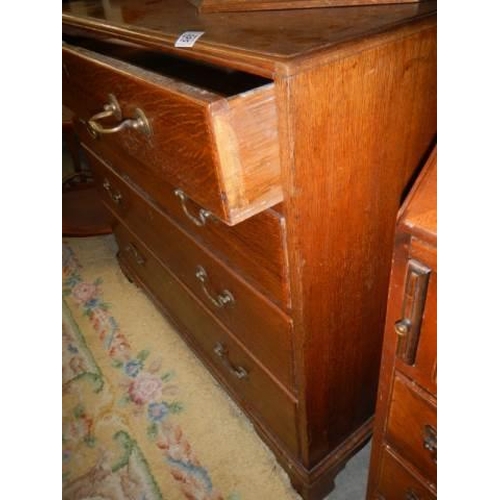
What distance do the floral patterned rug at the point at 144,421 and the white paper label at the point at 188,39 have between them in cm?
90

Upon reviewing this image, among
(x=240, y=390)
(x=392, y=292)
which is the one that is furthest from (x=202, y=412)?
(x=392, y=292)

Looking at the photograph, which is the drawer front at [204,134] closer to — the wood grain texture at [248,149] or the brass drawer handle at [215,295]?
the wood grain texture at [248,149]

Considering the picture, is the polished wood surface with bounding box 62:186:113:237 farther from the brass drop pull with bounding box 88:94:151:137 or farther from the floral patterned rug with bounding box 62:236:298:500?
the brass drop pull with bounding box 88:94:151:137

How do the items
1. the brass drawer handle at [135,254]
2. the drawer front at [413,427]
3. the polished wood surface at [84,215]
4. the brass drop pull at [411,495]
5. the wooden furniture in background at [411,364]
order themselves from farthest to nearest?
the polished wood surface at [84,215], the brass drawer handle at [135,254], the brass drop pull at [411,495], the drawer front at [413,427], the wooden furniture in background at [411,364]

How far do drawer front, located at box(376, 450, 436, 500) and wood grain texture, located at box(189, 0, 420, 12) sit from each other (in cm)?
62

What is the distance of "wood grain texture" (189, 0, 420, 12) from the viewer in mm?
586

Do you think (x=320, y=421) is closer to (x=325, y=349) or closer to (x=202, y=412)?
(x=325, y=349)

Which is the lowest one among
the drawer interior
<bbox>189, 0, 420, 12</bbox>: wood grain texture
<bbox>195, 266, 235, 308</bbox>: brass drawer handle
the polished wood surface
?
the polished wood surface

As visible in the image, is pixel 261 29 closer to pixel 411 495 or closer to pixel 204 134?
pixel 204 134

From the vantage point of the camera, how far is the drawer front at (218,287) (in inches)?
28.3

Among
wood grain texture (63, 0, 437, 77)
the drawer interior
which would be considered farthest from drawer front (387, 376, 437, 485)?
the drawer interior

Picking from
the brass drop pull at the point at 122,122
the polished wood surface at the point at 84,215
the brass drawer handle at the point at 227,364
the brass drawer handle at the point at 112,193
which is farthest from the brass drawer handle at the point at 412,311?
the polished wood surface at the point at 84,215

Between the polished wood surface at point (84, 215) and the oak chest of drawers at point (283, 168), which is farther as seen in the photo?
the polished wood surface at point (84, 215)

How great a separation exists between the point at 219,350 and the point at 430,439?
1.81 feet
